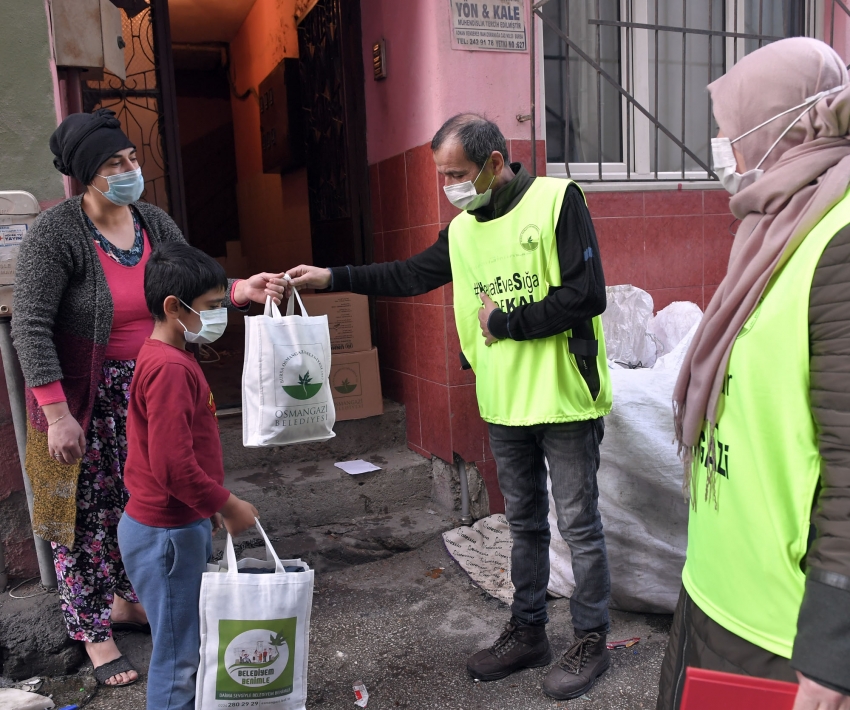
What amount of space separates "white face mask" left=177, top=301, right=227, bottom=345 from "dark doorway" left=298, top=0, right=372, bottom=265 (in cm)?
233

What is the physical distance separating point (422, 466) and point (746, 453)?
9.35ft

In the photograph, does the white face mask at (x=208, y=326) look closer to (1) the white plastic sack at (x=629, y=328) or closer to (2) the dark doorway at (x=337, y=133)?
(1) the white plastic sack at (x=629, y=328)

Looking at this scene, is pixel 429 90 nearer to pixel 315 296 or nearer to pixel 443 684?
pixel 315 296

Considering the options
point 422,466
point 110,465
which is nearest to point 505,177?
point 110,465

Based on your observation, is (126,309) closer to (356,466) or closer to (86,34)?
(86,34)

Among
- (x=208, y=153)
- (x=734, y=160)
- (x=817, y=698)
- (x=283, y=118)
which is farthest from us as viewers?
(x=208, y=153)

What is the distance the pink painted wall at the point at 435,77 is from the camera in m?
3.54

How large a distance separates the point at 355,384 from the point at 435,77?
1.62 meters

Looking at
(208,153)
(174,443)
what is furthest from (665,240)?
(208,153)

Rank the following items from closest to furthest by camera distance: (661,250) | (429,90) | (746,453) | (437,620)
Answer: (746,453), (437,620), (429,90), (661,250)

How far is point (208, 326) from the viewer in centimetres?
211

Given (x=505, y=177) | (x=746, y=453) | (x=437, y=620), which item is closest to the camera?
(x=746, y=453)

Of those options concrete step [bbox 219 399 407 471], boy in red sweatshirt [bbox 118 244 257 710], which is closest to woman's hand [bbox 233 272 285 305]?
boy in red sweatshirt [bbox 118 244 257 710]

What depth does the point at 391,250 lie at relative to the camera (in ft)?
13.7
